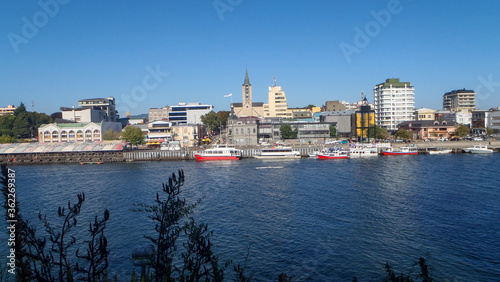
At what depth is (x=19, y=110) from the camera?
58406 mm

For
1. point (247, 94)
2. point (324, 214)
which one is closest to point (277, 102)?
point (247, 94)

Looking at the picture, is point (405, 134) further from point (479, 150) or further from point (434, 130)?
point (479, 150)

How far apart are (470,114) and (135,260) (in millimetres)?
64573

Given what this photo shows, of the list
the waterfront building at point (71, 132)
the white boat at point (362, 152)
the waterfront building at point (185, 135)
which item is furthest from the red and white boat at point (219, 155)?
the waterfront building at point (71, 132)

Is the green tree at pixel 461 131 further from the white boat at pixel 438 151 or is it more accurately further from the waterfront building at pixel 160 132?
the waterfront building at pixel 160 132

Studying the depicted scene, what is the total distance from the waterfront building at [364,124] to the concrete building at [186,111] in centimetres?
2946

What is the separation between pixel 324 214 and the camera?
15.3 m

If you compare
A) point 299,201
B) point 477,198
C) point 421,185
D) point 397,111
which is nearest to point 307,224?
point 299,201

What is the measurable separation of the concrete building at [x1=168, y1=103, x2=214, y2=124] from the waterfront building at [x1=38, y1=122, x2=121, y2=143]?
22484mm

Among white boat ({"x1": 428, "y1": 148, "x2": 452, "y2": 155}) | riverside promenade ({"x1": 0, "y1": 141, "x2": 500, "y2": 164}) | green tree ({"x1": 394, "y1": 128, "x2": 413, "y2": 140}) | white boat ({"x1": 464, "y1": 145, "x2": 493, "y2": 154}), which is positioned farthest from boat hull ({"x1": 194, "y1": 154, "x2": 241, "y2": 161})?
white boat ({"x1": 464, "y1": 145, "x2": 493, "y2": 154})

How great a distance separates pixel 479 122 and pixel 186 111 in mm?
48987

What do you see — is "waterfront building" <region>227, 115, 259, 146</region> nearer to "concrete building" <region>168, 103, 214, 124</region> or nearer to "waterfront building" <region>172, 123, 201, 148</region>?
"waterfront building" <region>172, 123, 201, 148</region>

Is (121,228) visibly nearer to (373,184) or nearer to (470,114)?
(373,184)

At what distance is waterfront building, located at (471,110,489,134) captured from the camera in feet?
177
